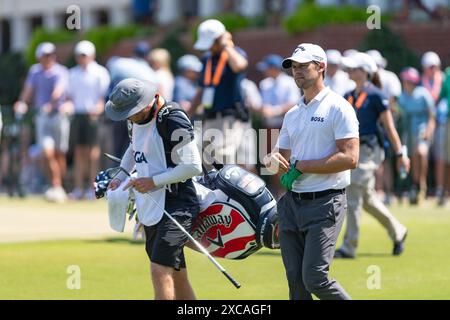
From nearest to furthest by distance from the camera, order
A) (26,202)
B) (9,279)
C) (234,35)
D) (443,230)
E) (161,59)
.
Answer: (9,279) < (443,230) < (161,59) < (26,202) < (234,35)

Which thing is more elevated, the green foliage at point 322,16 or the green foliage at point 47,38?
the green foliage at point 322,16

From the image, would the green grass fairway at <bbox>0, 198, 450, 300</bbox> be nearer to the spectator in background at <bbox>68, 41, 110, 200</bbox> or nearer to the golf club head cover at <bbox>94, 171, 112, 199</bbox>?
the golf club head cover at <bbox>94, 171, 112, 199</bbox>

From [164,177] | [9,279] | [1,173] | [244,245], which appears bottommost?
[1,173]

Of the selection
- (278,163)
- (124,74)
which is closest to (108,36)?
(124,74)

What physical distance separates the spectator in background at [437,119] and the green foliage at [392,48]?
167 inches

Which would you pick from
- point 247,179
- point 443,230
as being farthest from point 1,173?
point 247,179

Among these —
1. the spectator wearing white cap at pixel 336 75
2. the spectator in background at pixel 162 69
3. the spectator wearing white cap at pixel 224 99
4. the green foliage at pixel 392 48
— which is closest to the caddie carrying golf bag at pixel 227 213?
the spectator wearing white cap at pixel 224 99

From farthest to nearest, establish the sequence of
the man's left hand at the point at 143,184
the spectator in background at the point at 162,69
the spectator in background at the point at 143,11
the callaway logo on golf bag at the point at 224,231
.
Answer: the spectator in background at the point at 143,11 → the spectator in background at the point at 162,69 → the callaway logo on golf bag at the point at 224,231 → the man's left hand at the point at 143,184

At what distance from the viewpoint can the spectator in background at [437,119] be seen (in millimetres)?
19859

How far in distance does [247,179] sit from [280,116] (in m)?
11.0

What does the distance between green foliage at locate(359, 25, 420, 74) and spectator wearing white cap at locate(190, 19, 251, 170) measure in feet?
34.9

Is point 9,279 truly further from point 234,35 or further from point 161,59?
point 234,35

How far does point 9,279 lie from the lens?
11.5 m

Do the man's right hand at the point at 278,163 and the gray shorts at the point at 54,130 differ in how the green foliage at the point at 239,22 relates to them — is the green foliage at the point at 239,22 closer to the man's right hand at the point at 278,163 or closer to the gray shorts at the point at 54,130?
the gray shorts at the point at 54,130
